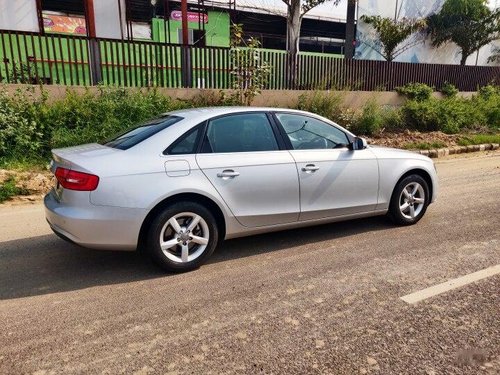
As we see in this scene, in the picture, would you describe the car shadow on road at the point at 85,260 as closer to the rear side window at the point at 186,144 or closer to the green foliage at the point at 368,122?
the rear side window at the point at 186,144

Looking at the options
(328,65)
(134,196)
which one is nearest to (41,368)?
(134,196)

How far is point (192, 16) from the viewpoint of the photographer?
1772 cm

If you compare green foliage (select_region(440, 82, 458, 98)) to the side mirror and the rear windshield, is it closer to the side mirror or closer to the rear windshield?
the side mirror

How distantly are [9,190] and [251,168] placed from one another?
182 inches

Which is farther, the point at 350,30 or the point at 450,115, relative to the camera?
the point at 350,30

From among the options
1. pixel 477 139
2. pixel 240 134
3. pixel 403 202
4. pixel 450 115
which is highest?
pixel 240 134

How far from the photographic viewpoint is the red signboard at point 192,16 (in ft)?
56.8

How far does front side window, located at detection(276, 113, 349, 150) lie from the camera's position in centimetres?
471

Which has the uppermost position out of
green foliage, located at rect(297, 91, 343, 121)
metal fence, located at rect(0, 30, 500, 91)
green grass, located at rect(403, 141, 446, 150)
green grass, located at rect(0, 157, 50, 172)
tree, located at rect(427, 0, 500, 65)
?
tree, located at rect(427, 0, 500, 65)

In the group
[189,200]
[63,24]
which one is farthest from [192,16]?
[189,200]

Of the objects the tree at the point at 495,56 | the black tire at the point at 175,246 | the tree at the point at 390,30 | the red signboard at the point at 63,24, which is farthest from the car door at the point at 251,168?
the tree at the point at 495,56

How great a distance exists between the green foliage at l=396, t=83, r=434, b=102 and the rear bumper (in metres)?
13.1

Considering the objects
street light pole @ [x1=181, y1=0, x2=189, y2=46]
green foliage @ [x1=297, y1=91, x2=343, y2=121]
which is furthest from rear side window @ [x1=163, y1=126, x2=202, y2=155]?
street light pole @ [x1=181, y1=0, x2=189, y2=46]

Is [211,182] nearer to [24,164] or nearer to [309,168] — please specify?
[309,168]
